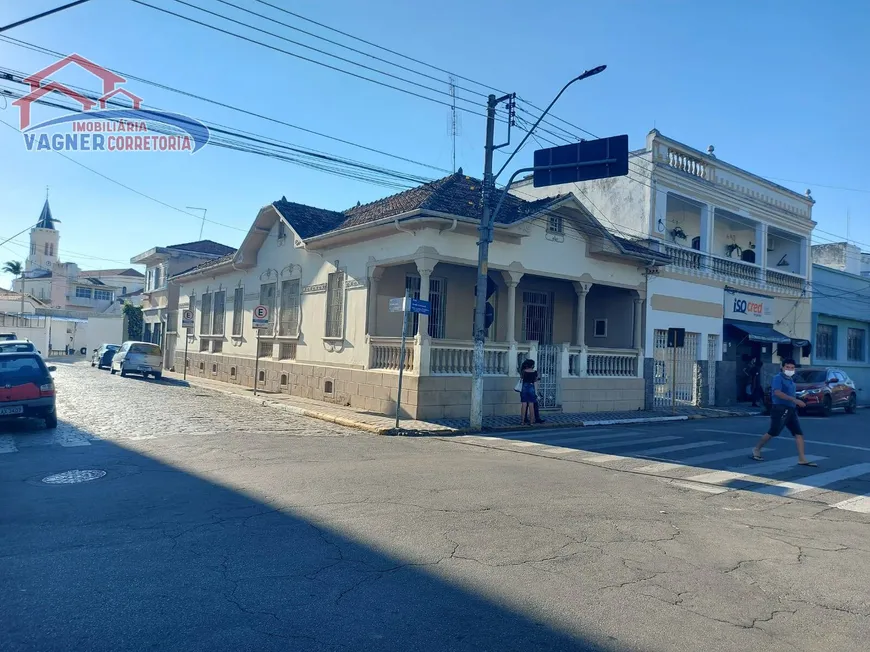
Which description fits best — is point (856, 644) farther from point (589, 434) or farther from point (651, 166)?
point (651, 166)

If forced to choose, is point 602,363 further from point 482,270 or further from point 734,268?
point 734,268

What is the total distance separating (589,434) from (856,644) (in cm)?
1075

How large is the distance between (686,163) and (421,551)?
73.3 feet

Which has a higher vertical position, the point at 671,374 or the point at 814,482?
the point at 671,374

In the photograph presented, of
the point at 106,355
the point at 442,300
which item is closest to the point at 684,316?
the point at 442,300

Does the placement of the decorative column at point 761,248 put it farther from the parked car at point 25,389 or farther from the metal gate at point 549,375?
the parked car at point 25,389

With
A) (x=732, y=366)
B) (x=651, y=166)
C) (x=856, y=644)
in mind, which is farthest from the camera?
(x=732, y=366)

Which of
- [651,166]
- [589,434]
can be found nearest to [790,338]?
[651,166]

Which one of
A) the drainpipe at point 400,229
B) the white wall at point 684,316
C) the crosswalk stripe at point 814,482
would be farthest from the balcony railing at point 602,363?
the crosswalk stripe at point 814,482

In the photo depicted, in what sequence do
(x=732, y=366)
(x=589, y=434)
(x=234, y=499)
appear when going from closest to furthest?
(x=234, y=499)
(x=589, y=434)
(x=732, y=366)

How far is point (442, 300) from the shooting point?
1978 centimetres

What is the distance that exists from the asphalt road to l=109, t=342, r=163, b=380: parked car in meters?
18.9

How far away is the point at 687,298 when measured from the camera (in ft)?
77.9

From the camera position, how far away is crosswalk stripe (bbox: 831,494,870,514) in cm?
805
